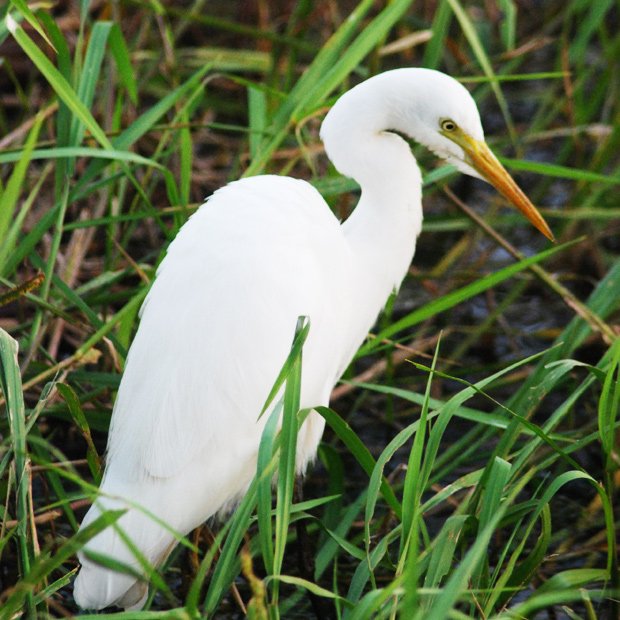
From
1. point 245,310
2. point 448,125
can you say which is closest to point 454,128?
point 448,125

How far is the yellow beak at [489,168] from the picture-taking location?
182 centimetres

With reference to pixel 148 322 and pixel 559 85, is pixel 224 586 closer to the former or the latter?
pixel 148 322

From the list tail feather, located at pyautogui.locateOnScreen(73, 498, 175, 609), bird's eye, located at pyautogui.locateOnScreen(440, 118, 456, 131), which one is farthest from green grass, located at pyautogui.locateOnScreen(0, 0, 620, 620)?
bird's eye, located at pyautogui.locateOnScreen(440, 118, 456, 131)

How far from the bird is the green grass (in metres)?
0.08

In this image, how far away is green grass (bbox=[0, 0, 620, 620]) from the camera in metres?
1.41

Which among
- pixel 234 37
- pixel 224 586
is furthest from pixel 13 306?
pixel 234 37

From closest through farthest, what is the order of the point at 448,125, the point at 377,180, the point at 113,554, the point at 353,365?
the point at 113,554
the point at 448,125
the point at 377,180
the point at 353,365

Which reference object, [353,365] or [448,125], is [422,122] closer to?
[448,125]

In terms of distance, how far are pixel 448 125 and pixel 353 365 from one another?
3.12ft

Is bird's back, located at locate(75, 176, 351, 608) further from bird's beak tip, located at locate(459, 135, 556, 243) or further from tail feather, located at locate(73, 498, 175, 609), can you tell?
bird's beak tip, located at locate(459, 135, 556, 243)

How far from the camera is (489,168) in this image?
1828 millimetres

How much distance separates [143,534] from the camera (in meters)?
1.61

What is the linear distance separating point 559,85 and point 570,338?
158 cm

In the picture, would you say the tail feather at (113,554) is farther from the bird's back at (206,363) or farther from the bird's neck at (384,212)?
the bird's neck at (384,212)
